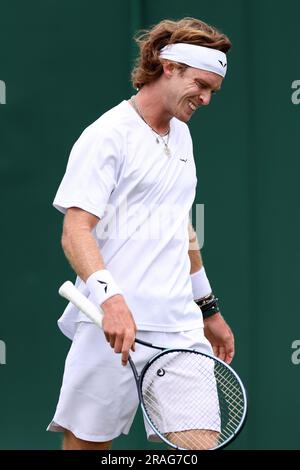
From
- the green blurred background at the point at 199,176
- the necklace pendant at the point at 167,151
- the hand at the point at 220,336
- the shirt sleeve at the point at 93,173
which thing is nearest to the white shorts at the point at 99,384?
the hand at the point at 220,336

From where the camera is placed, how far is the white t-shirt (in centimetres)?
371

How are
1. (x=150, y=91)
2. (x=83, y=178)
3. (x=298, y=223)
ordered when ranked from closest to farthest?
(x=83, y=178) < (x=150, y=91) < (x=298, y=223)

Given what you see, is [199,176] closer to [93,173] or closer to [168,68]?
[168,68]

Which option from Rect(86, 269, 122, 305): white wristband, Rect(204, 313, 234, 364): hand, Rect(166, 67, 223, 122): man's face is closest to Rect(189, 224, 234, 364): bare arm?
Rect(204, 313, 234, 364): hand

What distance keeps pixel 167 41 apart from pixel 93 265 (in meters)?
0.77

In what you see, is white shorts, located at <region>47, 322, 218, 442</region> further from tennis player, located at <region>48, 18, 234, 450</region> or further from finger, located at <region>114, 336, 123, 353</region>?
finger, located at <region>114, 336, 123, 353</region>

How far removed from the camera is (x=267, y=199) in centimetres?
496

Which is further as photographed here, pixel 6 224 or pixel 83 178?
pixel 6 224

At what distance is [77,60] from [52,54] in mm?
104

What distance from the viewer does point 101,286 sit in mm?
3535

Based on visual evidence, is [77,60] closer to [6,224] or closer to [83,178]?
[6,224]

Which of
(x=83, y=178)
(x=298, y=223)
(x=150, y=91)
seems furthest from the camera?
(x=298, y=223)
